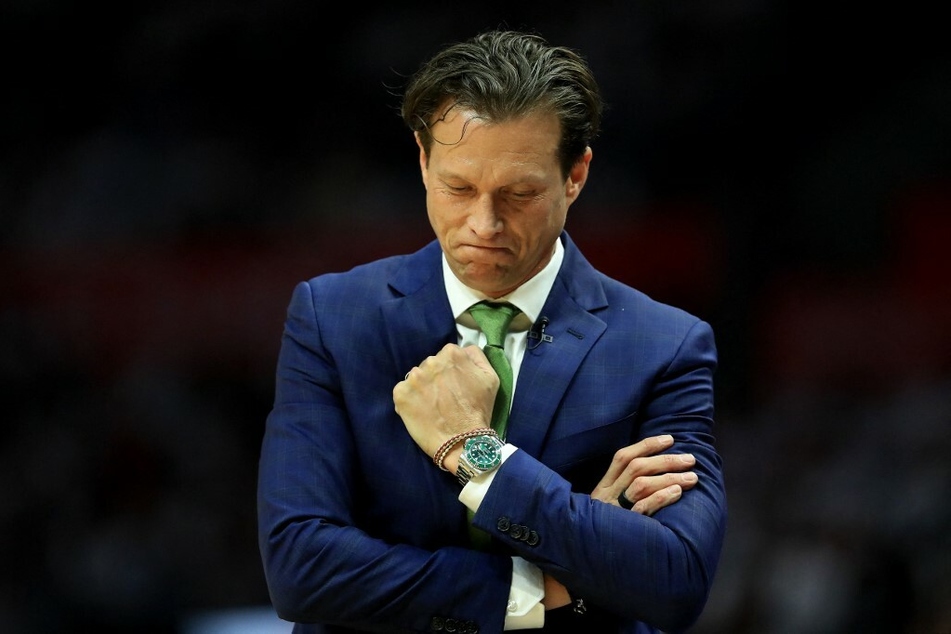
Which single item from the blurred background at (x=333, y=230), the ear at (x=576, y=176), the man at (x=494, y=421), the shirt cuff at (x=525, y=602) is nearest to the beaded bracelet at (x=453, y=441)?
the man at (x=494, y=421)

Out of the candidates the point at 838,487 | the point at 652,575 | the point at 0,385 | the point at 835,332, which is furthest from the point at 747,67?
the point at 652,575

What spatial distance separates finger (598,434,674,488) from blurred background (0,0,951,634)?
2.89 meters

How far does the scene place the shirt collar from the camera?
102 inches

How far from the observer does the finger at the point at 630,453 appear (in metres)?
2.47

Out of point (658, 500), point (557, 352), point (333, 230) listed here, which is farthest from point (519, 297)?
point (333, 230)

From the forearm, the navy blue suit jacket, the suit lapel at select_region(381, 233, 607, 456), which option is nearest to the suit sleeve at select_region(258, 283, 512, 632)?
the navy blue suit jacket

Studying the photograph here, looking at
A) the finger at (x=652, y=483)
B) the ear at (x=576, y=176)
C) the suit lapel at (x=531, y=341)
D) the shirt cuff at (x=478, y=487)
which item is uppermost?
the ear at (x=576, y=176)

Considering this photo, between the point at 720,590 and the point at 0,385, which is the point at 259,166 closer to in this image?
the point at 0,385

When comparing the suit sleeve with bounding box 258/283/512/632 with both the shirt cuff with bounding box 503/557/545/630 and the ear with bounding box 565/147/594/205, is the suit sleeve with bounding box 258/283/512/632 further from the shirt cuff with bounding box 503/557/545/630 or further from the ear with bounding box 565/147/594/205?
the ear with bounding box 565/147/594/205

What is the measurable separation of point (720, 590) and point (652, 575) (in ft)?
9.47

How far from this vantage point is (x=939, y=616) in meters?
4.28

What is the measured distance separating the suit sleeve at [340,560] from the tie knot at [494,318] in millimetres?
320

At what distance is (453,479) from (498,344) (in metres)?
0.28

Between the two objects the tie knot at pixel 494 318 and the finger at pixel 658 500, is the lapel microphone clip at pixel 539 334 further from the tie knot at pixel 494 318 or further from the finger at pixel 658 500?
the finger at pixel 658 500
